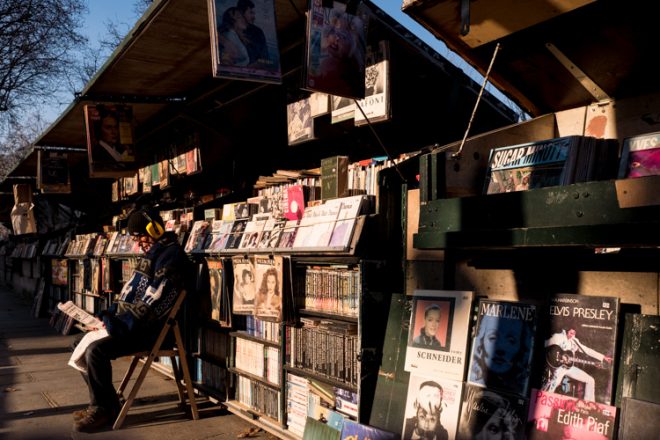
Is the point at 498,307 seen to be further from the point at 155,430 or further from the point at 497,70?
the point at 155,430

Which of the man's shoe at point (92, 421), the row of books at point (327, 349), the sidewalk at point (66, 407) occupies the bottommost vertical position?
the sidewalk at point (66, 407)

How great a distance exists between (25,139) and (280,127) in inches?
1522

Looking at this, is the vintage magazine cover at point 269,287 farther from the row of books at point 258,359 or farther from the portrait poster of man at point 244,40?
the portrait poster of man at point 244,40

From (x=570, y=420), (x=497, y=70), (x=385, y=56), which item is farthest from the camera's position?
(x=385, y=56)

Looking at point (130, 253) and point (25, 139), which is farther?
point (25, 139)

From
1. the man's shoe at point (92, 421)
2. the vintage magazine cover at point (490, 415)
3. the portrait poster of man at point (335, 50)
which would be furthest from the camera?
the man's shoe at point (92, 421)

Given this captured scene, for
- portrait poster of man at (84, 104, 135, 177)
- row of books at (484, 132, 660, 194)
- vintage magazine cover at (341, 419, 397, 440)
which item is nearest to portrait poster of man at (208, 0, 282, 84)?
row of books at (484, 132, 660, 194)

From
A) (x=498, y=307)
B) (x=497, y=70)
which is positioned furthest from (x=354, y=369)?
(x=497, y=70)

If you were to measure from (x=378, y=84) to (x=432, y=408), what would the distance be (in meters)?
2.51

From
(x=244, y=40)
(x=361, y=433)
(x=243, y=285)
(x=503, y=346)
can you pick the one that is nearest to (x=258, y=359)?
(x=243, y=285)

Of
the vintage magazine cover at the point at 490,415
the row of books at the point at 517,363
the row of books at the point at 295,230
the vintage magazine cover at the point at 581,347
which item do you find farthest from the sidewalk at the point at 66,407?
the vintage magazine cover at the point at 581,347

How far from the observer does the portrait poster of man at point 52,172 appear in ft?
36.9

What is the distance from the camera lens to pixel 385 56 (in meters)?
4.69

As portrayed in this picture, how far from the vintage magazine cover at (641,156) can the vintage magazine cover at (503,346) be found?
769mm
